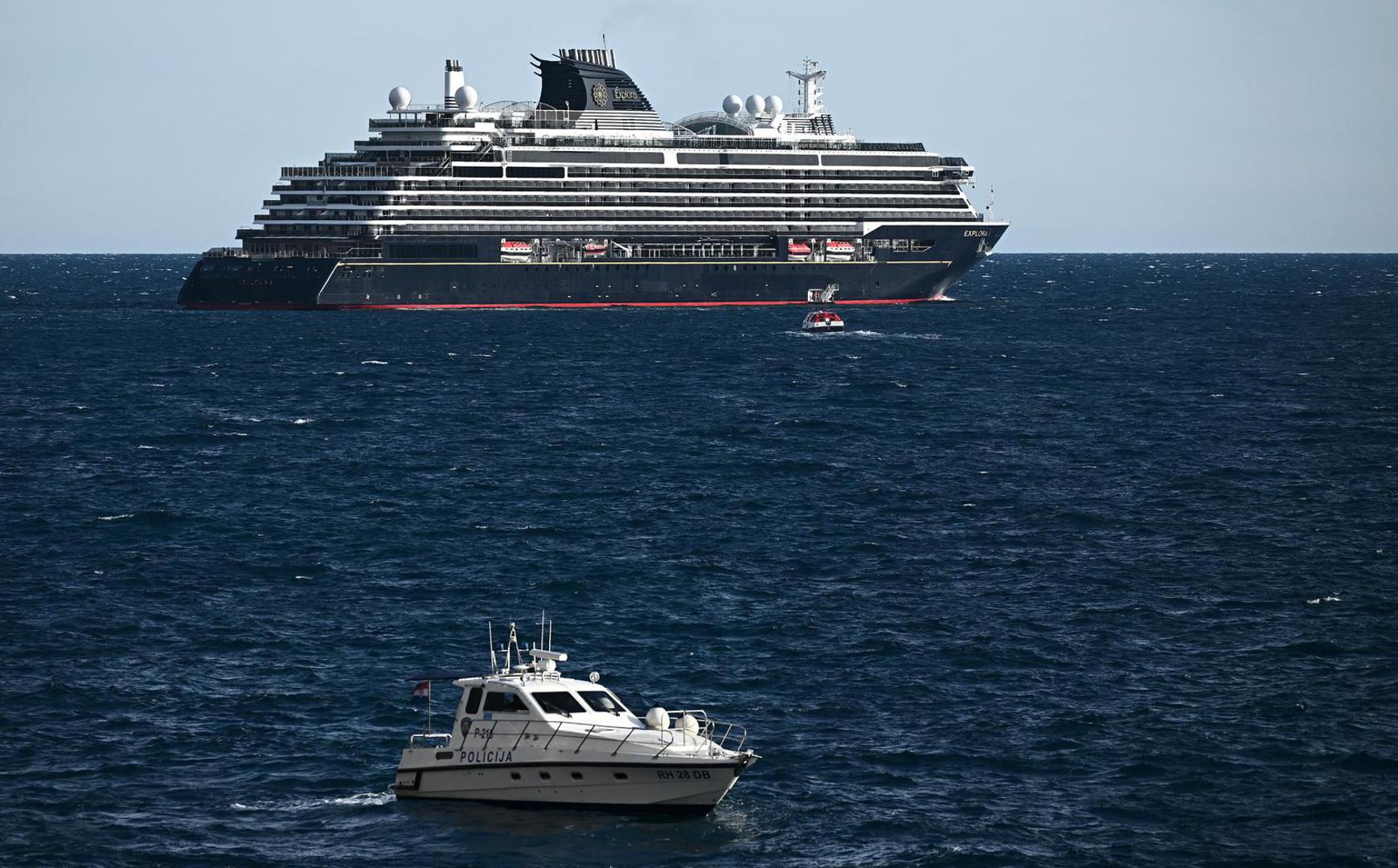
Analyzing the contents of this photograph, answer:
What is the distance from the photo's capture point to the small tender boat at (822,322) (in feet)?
524

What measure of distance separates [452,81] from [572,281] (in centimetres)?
2693

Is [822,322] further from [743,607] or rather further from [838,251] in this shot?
[743,607]

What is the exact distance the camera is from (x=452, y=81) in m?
188

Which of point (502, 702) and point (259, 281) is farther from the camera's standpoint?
point (259, 281)

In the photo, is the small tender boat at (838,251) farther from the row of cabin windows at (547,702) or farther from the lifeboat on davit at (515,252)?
the row of cabin windows at (547,702)

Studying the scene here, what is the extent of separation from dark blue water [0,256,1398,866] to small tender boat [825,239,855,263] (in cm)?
6922

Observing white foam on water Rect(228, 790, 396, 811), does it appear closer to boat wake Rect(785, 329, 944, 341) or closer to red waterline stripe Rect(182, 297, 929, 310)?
boat wake Rect(785, 329, 944, 341)

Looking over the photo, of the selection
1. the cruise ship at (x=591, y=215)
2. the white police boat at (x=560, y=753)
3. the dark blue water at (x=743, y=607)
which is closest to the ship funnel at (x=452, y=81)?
the cruise ship at (x=591, y=215)

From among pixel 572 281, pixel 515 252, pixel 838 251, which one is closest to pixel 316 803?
pixel 515 252

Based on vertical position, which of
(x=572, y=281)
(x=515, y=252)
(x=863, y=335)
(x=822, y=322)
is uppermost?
(x=515, y=252)

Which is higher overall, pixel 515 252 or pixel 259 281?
pixel 515 252

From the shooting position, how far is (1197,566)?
6450 cm

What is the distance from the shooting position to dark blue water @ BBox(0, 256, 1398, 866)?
1548 inches

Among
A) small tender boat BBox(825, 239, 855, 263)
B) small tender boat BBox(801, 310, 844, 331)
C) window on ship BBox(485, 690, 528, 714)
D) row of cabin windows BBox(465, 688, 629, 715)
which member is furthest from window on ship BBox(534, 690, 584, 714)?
small tender boat BBox(825, 239, 855, 263)
